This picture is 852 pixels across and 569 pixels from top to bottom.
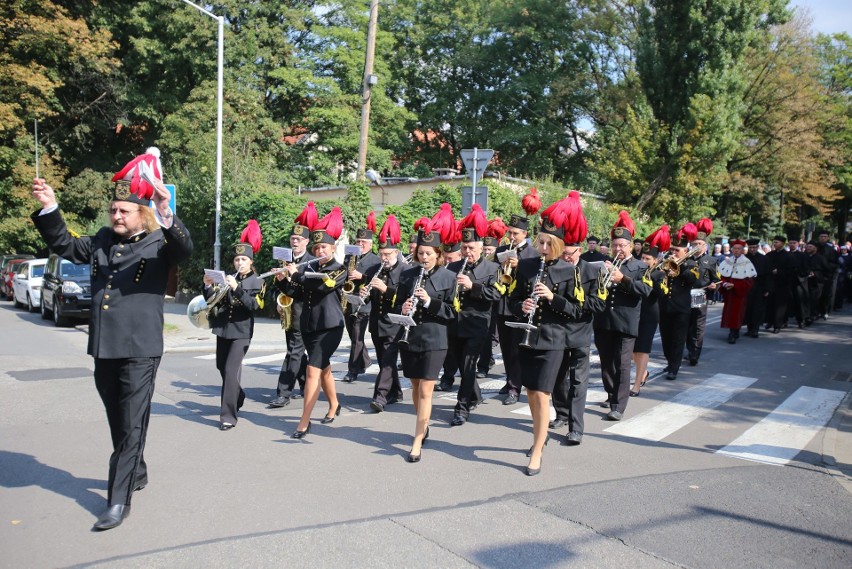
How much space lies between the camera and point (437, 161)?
42938 mm

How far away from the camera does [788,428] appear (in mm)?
8305

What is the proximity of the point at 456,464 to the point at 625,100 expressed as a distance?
104ft

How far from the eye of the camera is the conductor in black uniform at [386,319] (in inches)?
341

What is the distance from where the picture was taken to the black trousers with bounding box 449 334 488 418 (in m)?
8.12

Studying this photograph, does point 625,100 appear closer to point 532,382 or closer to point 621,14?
point 621,14

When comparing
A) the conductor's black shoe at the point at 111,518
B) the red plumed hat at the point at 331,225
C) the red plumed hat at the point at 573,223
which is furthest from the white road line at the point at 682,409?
the conductor's black shoe at the point at 111,518

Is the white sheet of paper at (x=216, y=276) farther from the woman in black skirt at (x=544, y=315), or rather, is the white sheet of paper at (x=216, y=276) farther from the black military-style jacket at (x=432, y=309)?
the woman in black skirt at (x=544, y=315)

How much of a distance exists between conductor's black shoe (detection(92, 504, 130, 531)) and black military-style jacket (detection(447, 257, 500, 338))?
Answer: 4.16m

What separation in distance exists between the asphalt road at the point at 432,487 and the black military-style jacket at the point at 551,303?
3.76ft

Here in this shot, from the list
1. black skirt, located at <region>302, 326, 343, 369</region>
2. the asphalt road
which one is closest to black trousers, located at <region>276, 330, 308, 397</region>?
the asphalt road

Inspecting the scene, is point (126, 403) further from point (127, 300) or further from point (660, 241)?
point (660, 241)

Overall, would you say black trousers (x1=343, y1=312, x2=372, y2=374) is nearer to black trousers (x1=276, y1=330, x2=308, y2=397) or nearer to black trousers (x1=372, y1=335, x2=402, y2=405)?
black trousers (x1=372, y1=335, x2=402, y2=405)

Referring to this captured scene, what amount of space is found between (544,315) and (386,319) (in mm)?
3225

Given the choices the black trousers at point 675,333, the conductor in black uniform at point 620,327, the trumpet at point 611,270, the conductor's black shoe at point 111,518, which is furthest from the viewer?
the black trousers at point 675,333
